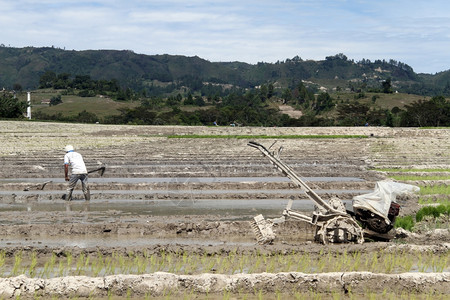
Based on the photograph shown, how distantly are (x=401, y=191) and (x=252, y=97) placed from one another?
100 meters

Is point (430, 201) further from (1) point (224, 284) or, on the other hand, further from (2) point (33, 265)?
(2) point (33, 265)

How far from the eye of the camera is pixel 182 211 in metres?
13.2

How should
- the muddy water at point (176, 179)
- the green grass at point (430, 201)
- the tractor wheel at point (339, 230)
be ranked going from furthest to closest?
the muddy water at point (176, 179), the green grass at point (430, 201), the tractor wheel at point (339, 230)

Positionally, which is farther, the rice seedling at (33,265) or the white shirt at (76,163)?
the white shirt at (76,163)

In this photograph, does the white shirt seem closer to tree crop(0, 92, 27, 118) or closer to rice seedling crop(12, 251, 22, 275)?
rice seedling crop(12, 251, 22, 275)

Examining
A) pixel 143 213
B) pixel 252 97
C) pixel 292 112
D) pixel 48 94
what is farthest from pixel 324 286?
pixel 48 94

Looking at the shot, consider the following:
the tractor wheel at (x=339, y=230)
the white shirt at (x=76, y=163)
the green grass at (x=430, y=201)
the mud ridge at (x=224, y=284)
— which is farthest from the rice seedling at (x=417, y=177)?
the mud ridge at (x=224, y=284)

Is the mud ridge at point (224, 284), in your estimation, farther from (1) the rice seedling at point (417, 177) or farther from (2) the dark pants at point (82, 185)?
(1) the rice seedling at point (417, 177)

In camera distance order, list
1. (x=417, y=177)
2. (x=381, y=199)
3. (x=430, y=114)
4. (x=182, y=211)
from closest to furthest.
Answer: (x=381, y=199), (x=182, y=211), (x=417, y=177), (x=430, y=114)

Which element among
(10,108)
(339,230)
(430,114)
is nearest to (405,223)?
(339,230)

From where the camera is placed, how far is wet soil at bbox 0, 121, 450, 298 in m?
7.44

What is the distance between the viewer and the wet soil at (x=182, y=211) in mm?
7441

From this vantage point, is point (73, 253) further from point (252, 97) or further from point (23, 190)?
point (252, 97)

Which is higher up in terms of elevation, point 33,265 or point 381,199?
point 381,199
